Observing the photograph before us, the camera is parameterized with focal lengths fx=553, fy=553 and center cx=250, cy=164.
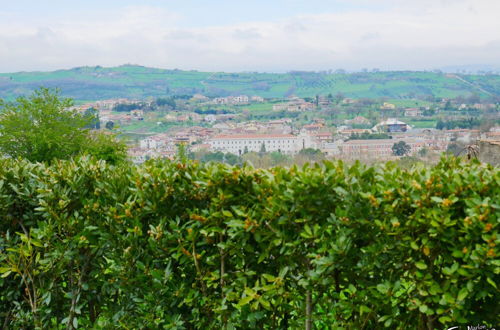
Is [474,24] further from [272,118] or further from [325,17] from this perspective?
[272,118]

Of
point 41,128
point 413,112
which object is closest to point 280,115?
point 413,112

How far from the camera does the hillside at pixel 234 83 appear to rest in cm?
6012

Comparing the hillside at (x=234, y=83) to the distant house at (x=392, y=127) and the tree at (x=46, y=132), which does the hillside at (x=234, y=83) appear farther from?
the tree at (x=46, y=132)

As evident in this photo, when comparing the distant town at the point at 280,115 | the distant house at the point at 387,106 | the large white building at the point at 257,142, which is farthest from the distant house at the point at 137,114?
the distant house at the point at 387,106

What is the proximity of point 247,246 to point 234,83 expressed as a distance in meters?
71.2

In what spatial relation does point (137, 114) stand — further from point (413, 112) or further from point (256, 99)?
point (413, 112)

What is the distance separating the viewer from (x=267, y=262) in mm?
2748

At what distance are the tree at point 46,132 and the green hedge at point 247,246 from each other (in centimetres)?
1051

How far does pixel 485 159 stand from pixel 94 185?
5150 millimetres

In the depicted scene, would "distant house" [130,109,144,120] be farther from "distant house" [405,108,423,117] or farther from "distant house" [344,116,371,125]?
"distant house" [405,108,423,117]

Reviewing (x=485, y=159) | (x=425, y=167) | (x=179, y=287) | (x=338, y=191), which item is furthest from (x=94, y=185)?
(x=485, y=159)

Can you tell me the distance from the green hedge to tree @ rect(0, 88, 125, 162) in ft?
34.5

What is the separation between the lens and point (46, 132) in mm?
13742

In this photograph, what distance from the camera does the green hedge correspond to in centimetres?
236
